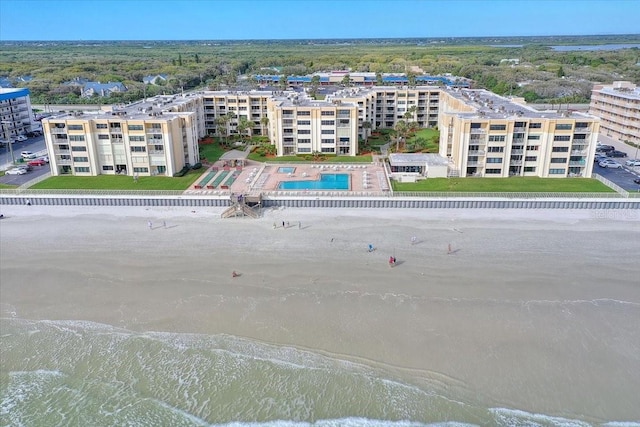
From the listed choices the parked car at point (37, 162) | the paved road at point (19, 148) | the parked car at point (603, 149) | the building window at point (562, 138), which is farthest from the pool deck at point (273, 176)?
the parked car at point (603, 149)

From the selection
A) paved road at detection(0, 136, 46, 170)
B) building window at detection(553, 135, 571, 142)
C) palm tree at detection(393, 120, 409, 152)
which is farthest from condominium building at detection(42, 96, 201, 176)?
building window at detection(553, 135, 571, 142)

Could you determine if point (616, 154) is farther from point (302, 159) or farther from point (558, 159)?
point (302, 159)

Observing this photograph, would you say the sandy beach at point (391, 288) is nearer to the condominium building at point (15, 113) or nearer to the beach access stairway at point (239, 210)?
the beach access stairway at point (239, 210)

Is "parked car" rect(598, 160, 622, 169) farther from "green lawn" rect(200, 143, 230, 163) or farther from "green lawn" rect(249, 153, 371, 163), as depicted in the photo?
"green lawn" rect(200, 143, 230, 163)

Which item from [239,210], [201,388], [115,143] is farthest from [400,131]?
[201,388]

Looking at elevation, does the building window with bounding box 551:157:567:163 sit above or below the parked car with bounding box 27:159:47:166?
above

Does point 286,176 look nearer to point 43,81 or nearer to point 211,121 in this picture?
point 211,121

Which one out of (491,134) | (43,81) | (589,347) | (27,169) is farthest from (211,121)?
(43,81)
